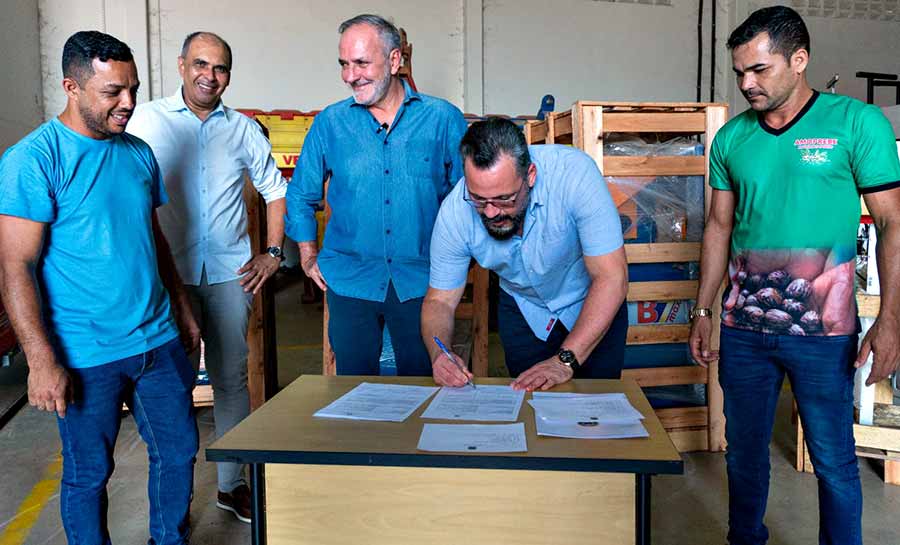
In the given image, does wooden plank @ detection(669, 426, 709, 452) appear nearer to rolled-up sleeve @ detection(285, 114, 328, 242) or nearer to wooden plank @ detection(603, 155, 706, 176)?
wooden plank @ detection(603, 155, 706, 176)

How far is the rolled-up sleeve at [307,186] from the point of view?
2.83 m

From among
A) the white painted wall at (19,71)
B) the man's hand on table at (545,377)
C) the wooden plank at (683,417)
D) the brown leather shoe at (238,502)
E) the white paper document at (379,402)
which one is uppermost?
the white painted wall at (19,71)

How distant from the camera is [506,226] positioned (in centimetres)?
219

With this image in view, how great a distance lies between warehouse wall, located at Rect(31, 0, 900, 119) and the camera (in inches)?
327

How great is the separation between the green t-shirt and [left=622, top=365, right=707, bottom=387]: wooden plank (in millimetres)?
→ 1465

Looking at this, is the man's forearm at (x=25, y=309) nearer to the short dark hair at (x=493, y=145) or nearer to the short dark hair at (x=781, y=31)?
the short dark hair at (x=493, y=145)

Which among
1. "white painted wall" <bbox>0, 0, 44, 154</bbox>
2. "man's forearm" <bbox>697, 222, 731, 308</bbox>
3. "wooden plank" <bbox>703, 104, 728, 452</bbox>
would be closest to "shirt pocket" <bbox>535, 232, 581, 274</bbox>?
"man's forearm" <bbox>697, 222, 731, 308</bbox>

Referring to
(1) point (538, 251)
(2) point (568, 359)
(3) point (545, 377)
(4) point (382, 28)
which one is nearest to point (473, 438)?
(3) point (545, 377)

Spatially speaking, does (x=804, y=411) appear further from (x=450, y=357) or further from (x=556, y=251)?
(x=450, y=357)

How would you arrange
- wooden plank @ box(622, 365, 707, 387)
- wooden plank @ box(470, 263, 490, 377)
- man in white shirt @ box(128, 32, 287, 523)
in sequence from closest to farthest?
man in white shirt @ box(128, 32, 287, 523), wooden plank @ box(622, 365, 707, 387), wooden plank @ box(470, 263, 490, 377)

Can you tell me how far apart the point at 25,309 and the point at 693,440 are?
3.13m

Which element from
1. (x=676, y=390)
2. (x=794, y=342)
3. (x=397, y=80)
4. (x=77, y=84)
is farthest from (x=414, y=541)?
(x=676, y=390)

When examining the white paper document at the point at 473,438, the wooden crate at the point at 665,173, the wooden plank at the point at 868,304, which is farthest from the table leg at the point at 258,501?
the wooden plank at the point at 868,304

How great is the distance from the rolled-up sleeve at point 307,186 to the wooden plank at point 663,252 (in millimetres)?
1558
